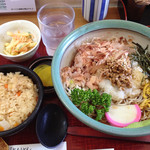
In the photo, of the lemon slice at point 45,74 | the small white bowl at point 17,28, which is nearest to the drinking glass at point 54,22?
the small white bowl at point 17,28

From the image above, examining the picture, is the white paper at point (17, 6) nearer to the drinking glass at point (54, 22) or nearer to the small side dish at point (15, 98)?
the drinking glass at point (54, 22)

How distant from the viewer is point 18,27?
1.53 meters

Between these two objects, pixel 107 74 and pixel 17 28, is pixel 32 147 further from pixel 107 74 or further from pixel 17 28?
pixel 17 28

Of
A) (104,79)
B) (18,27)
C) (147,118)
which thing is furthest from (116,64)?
(18,27)

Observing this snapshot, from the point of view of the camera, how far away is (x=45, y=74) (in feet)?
4.41

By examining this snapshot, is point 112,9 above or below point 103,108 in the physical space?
above

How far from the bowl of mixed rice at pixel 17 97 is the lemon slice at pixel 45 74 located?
3.8 inches

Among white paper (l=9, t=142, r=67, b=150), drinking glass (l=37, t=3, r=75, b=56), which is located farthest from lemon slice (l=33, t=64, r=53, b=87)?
white paper (l=9, t=142, r=67, b=150)

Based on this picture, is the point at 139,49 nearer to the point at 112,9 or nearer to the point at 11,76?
the point at 112,9

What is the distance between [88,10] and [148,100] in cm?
100

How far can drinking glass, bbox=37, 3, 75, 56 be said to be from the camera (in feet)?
4.55

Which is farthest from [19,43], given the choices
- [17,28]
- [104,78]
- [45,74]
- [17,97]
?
[104,78]

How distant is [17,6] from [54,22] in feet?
1.46

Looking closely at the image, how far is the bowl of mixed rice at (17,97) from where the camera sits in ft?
3.51
